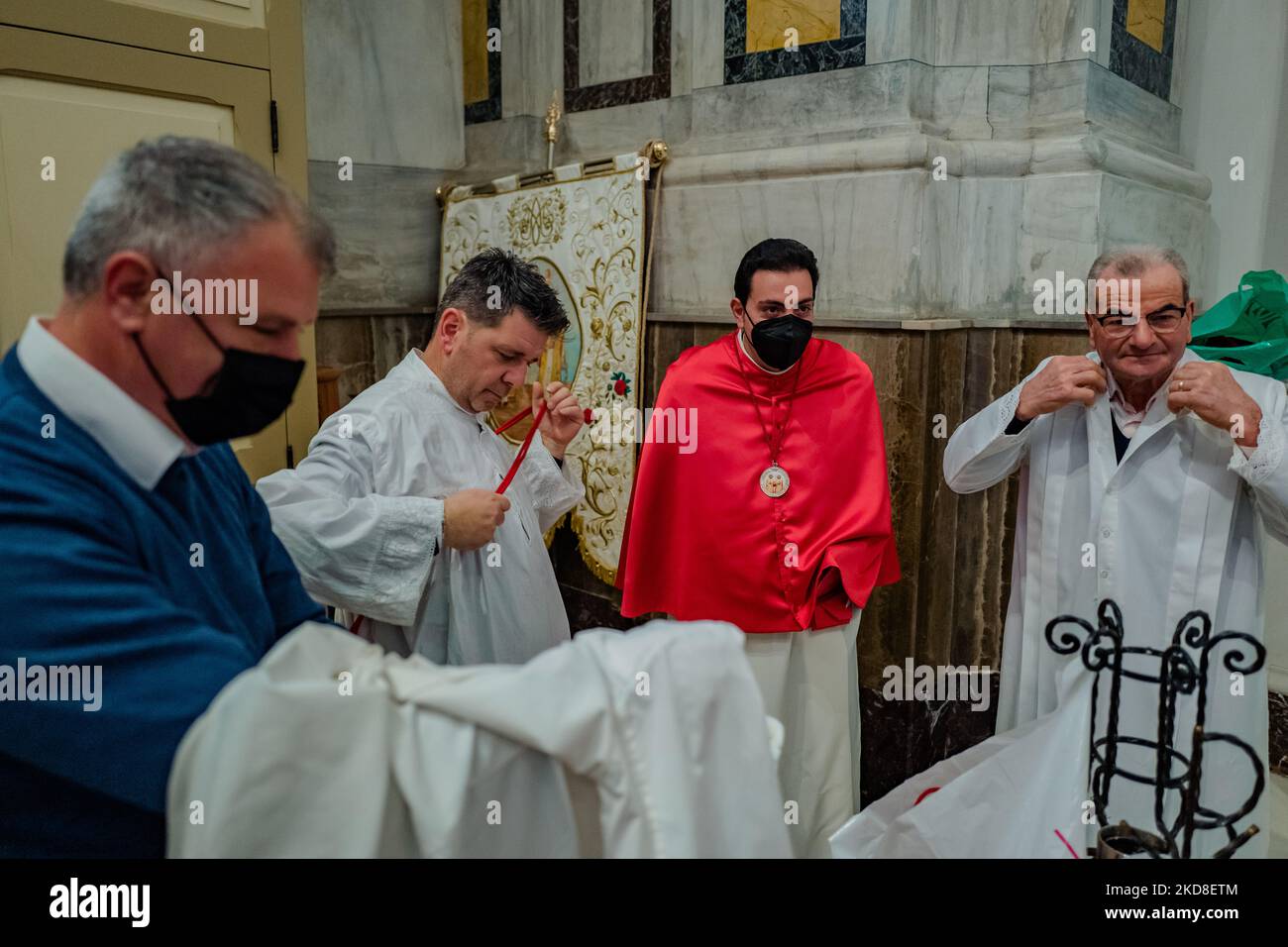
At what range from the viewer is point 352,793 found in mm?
921

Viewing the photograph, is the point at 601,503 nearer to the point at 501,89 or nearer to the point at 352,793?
the point at 501,89

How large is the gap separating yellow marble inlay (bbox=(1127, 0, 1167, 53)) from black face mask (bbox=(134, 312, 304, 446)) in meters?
3.64

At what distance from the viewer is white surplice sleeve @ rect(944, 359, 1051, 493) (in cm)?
243

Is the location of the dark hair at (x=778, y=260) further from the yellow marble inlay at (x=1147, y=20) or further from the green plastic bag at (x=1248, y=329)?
the yellow marble inlay at (x=1147, y=20)

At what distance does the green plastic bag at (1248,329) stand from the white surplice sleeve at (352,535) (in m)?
2.27

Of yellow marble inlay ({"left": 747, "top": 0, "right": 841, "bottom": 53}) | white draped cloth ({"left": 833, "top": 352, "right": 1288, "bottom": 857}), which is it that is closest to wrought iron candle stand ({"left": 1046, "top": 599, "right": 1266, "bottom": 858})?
white draped cloth ({"left": 833, "top": 352, "right": 1288, "bottom": 857})

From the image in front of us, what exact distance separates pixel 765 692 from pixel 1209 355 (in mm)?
1651

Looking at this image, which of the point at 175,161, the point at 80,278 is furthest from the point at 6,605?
the point at 175,161

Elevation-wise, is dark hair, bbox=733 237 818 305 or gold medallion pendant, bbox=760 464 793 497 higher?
dark hair, bbox=733 237 818 305

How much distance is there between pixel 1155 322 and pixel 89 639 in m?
2.23

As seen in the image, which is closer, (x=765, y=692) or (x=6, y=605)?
(x=6, y=605)

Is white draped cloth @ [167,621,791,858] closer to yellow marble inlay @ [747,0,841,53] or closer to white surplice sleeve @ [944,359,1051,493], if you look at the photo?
white surplice sleeve @ [944,359,1051,493]

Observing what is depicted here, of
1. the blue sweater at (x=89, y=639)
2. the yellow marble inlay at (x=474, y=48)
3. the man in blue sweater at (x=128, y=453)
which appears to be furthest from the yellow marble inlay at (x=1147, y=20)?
the blue sweater at (x=89, y=639)

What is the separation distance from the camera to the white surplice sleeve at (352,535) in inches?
78.8
